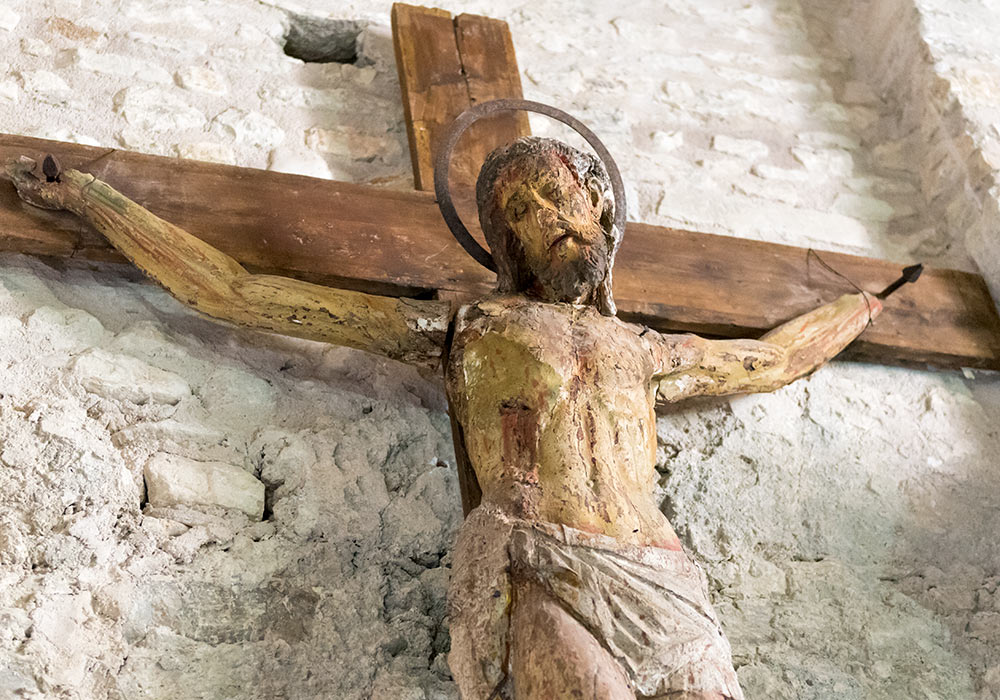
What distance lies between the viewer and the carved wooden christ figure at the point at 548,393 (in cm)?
156

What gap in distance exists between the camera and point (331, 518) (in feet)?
6.65

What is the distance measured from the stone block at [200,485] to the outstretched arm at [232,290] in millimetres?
319

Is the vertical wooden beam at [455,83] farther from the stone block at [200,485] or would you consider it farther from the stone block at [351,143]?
the stone block at [200,485]

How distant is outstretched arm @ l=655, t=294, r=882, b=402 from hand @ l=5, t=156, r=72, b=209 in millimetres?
1397

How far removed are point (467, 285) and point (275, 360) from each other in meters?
0.51

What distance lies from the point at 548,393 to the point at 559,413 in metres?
0.05

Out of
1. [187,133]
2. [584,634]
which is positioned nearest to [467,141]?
[187,133]

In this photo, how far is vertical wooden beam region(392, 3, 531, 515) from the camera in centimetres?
261

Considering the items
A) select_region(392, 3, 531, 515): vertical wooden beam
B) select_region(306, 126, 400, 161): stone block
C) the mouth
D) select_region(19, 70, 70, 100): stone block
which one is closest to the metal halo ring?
select_region(392, 3, 531, 515): vertical wooden beam

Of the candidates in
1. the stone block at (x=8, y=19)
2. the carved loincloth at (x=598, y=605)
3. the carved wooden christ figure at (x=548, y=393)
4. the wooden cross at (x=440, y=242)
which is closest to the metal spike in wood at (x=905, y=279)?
the wooden cross at (x=440, y=242)

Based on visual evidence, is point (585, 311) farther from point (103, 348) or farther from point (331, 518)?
point (103, 348)

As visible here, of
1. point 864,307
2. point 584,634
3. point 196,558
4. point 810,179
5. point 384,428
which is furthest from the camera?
point 810,179

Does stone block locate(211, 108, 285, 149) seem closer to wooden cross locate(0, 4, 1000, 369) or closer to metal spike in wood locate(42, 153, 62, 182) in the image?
wooden cross locate(0, 4, 1000, 369)

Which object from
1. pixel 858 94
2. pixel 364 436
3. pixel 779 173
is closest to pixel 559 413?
pixel 364 436
